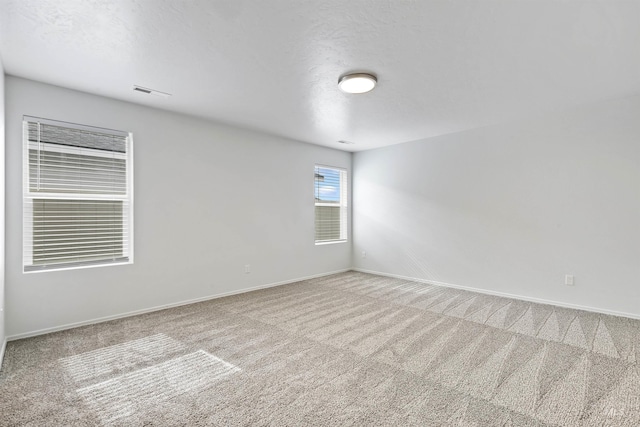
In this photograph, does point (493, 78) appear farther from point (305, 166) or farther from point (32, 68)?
point (32, 68)

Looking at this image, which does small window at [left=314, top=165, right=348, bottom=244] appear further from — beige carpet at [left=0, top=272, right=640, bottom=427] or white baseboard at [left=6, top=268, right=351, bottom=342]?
beige carpet at [left=0, top=272, right=640, bottom=427]

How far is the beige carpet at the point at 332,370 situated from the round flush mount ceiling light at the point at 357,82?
7.96 feet

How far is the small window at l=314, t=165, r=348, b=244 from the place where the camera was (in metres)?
5.86

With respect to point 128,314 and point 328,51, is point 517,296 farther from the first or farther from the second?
point 128,314

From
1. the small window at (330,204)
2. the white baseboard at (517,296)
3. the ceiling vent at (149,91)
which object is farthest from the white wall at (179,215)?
the white baseboard at (517,296)

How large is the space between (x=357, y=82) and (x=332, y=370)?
2.51 meters

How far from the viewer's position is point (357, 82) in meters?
2.89

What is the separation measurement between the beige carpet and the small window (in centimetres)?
237

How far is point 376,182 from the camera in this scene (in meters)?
5.96

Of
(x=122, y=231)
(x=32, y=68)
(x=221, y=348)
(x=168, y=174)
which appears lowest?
(x=221, y=348)

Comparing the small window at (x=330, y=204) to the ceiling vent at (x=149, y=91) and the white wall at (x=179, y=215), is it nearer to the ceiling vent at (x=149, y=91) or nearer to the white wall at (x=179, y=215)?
the white wall at (x=179, y=215)

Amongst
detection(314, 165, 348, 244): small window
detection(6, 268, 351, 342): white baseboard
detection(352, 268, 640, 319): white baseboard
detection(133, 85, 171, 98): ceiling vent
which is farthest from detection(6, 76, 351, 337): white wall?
detection(352, 268, 640, 319): white baseboard

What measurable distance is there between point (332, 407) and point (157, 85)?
323 cm

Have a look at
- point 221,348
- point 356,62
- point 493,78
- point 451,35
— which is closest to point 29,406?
point 221,348
